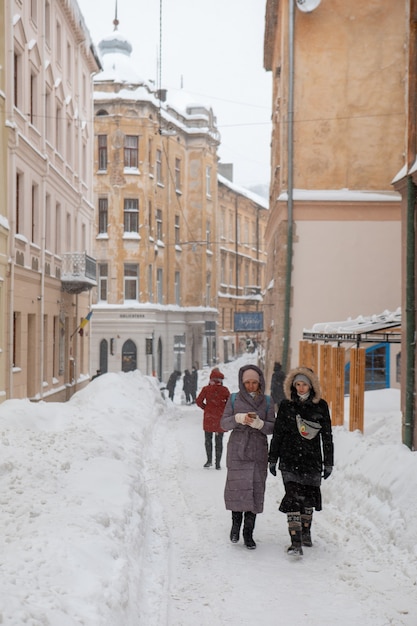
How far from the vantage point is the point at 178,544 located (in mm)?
7199

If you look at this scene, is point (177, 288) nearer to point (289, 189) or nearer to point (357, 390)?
point (289, 189)

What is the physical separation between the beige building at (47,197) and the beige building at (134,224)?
29.1 feet

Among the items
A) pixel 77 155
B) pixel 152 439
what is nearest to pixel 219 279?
pixel 77 155

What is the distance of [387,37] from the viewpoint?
68.0 ft

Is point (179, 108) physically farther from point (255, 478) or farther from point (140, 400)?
point (255, 478)

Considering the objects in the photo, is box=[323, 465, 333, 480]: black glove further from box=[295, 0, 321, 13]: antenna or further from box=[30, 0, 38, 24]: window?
box=[30, 0, 38, 24]: window

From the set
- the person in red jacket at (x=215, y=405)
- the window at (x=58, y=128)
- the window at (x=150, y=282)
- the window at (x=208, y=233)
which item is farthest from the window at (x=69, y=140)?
the window at (x=208, y=233)

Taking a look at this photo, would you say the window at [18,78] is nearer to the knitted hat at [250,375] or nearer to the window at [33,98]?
the window at [33,98]

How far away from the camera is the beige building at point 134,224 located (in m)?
40.4

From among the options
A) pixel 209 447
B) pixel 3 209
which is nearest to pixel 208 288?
pixel 3 209

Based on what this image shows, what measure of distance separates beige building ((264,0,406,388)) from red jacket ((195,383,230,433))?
902 cm

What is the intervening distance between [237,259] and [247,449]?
53.0 m

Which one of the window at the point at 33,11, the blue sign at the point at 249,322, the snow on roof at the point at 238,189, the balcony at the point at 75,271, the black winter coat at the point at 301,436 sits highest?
the snow on roof at the point at 238,189

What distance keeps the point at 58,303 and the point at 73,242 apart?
12.4 feet
